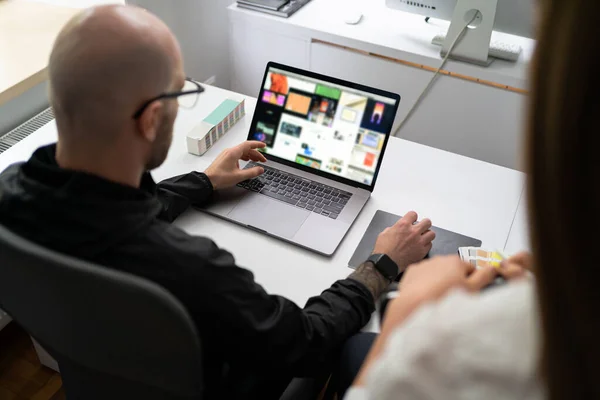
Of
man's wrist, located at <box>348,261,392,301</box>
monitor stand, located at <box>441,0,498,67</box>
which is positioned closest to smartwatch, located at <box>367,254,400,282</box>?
man's wrist, located at <box>348,261,392,301</box>

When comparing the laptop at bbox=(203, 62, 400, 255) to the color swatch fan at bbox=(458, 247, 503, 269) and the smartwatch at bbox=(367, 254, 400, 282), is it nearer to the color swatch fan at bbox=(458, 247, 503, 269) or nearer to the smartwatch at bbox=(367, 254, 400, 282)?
the smartwatch at bbox=(367, 254, 400, 282)

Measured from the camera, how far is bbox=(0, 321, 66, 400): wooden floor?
1705 mm

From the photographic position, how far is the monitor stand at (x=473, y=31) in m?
1.98

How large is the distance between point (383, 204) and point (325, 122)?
25 cm

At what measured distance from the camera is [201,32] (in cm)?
256

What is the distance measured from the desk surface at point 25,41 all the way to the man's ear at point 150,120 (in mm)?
987

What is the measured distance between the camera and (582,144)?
0.45 metres

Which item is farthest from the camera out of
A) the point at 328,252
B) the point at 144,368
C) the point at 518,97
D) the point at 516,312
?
the point at 518,97

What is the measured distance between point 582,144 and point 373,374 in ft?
1.03

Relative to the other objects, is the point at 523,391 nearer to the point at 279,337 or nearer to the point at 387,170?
the point at 279,337

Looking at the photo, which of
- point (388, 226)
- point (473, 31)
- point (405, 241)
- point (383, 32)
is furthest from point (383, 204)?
point (383, 32)

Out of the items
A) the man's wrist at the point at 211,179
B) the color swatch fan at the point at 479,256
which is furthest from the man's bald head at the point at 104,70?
the color swatch fan at the point at 479,256

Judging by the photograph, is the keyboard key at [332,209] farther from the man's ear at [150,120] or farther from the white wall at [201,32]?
the white wall at [201,32]

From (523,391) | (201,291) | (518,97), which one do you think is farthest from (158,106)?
(518,97)
